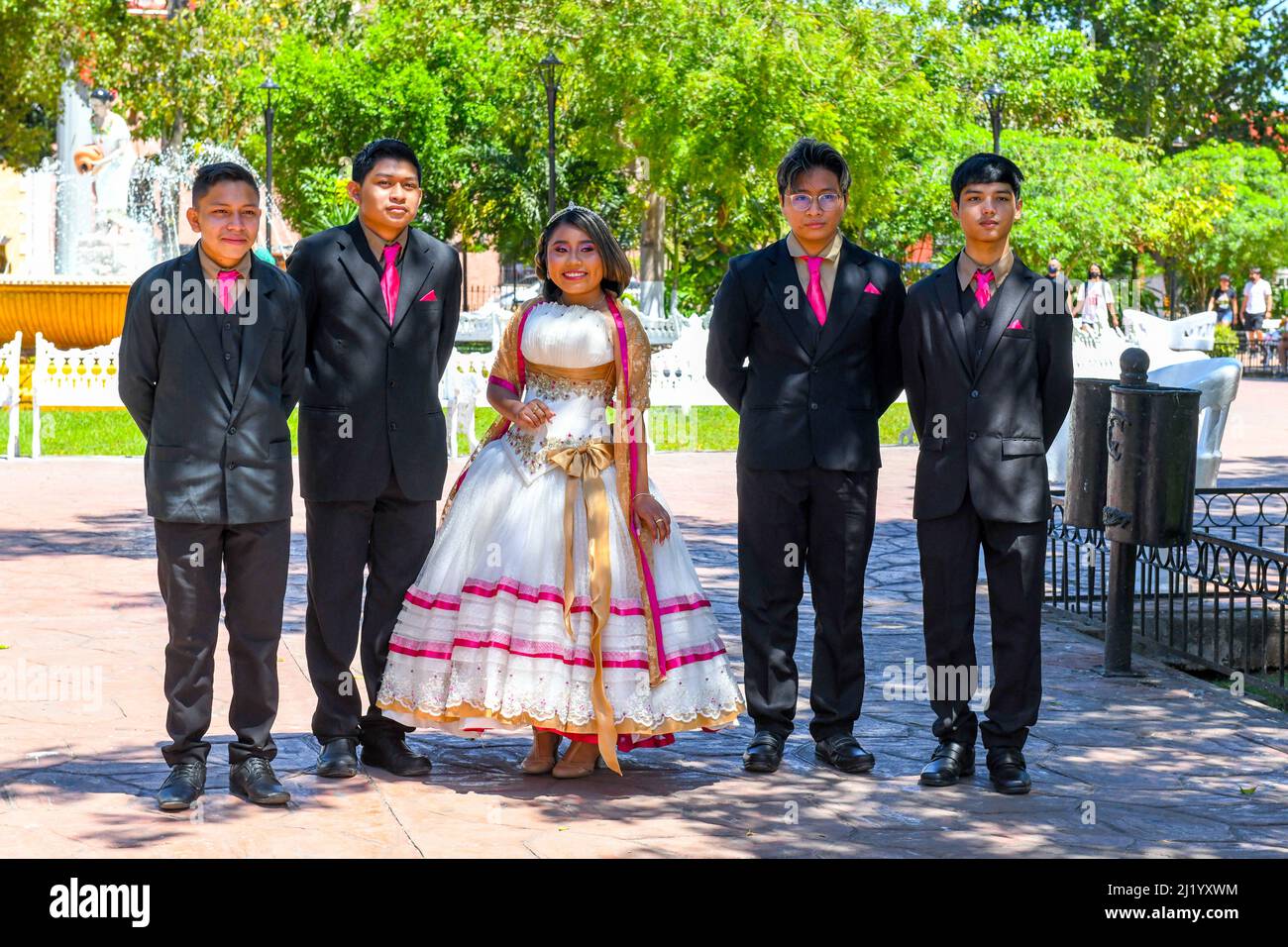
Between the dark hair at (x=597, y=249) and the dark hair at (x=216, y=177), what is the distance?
0.98 m

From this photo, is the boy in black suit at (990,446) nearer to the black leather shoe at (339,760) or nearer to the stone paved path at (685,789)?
the stone paved path at (685,789)

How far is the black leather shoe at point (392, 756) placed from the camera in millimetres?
5672

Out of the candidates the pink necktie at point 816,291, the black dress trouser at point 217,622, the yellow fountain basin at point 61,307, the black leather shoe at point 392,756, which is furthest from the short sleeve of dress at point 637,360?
the yellow fountain basin at point 61,307

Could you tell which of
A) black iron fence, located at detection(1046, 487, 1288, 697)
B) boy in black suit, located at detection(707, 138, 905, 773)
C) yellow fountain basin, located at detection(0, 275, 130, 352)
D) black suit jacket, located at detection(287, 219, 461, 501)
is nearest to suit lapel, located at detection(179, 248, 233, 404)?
black suit jacket, located at detection(287, 219, 461, 501)

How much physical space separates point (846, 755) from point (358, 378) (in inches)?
80.5

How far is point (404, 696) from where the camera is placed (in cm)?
555

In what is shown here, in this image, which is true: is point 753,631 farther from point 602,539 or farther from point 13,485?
point 13,485

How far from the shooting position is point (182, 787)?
5.20 meters

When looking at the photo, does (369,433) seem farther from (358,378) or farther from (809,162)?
(809,162)

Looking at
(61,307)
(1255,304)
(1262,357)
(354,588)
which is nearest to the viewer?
(354,588)

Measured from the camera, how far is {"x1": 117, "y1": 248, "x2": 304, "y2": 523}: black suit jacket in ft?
17.1

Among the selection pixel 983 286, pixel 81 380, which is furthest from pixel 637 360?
pixel 81 380

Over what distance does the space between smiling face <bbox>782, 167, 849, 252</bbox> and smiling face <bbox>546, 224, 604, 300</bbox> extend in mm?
654

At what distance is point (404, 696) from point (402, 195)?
1639 millimetres
